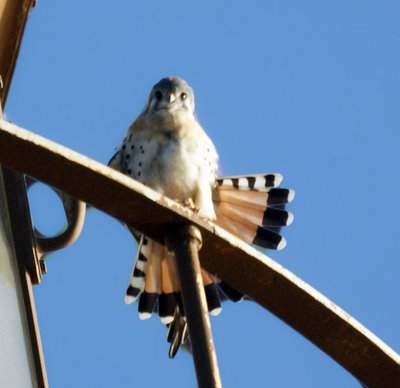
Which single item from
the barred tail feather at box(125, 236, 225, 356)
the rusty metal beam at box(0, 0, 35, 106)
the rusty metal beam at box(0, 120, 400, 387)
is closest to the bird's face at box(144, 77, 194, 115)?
the barred tail feather at box(125, 236, 225, 356)

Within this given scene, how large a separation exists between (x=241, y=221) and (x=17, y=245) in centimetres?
278

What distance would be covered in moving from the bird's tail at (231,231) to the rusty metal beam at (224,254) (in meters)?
1.90

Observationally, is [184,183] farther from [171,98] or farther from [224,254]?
Result: [224,254]

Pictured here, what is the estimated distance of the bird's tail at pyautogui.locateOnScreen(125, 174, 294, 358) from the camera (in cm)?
477

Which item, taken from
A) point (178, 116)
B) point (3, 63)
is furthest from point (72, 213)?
point (178, 116)

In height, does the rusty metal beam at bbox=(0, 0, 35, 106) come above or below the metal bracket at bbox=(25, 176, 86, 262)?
above

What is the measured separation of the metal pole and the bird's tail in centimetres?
197

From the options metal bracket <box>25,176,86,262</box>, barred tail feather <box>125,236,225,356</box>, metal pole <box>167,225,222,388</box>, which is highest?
barred tail feather <box>125,236,225,356</box>

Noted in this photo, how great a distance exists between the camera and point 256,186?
5.88m

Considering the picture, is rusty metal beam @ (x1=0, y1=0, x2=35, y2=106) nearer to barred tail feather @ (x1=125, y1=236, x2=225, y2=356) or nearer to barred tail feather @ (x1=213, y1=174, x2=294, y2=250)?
barred tail feather @ (x1=125, y1=236, x2=225, y2=356)

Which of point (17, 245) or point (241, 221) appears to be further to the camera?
point (241, 221)

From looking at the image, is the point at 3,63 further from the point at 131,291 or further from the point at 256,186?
the point at 256,186

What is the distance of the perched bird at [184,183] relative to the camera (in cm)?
531

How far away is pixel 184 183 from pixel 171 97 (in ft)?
2.75
